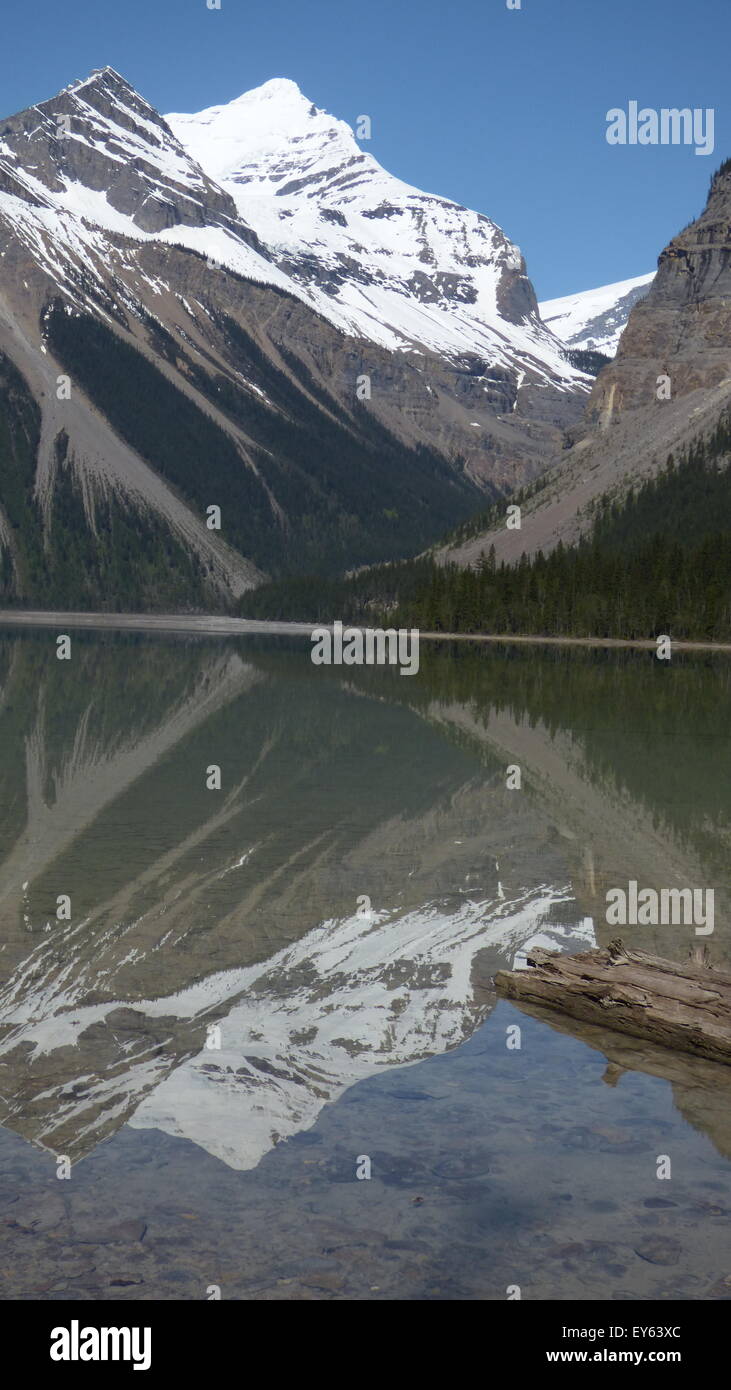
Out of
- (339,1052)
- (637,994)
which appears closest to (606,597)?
(637,994)

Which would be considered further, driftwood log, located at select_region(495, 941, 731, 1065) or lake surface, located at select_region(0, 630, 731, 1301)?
driftwood log, located at select_region(495, 941, 731, 1065)

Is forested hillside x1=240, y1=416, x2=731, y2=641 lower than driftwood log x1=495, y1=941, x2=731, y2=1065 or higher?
higher

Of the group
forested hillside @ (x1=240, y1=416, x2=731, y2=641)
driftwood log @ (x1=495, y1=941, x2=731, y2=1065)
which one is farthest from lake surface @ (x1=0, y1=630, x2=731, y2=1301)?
forested hillside @ (x1=240, y1=416, x2=731, y2=641)

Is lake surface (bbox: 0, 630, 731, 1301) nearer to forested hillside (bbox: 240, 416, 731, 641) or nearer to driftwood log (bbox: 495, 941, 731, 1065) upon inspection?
driftwood log (bbox: 495, 941, 731, 1065)

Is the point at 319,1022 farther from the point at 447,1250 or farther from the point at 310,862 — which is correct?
the point at 310,862

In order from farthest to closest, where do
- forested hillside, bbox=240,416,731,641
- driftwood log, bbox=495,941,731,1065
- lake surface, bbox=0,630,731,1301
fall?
forested hillside, bbox=240,416,731,641
driftwood log, bbox=495,941,731,1065
lake surface, bbox=0,630,731,1301
